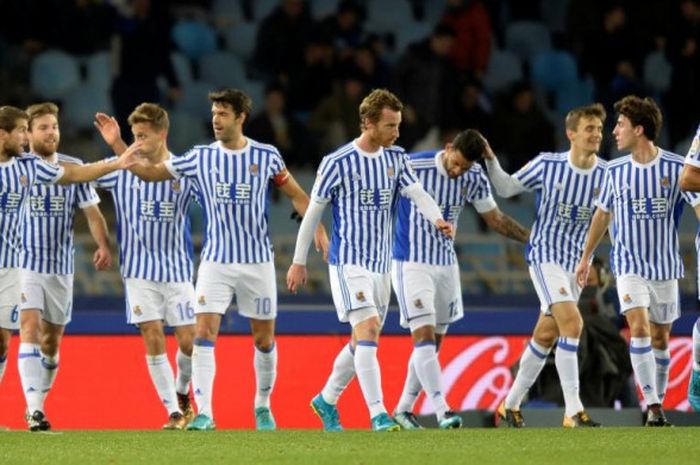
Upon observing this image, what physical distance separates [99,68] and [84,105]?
0.56 metres

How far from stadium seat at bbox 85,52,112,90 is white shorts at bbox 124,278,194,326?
21.5ft

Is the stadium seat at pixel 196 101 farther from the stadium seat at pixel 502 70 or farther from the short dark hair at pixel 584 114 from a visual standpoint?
the short dark hair at pixel 584 114

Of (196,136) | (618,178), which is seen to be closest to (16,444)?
(618,178)

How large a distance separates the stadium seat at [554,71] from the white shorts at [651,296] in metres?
8.40

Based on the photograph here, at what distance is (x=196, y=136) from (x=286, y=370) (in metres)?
4.68

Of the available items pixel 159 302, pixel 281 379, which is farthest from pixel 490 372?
pixel 159 302

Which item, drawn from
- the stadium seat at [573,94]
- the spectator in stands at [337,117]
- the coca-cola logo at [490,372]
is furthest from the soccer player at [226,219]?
the stadium seat at [573,94]

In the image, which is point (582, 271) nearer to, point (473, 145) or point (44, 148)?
point (473, 145)

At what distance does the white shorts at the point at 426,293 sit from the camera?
1377cm

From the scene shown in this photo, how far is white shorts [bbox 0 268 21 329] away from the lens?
13930mm

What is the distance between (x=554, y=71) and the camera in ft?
72.4

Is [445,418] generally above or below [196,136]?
below

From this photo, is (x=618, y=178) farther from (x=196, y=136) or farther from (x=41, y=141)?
(x=196, y=136)

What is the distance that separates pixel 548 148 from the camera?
20.0 meters
